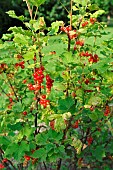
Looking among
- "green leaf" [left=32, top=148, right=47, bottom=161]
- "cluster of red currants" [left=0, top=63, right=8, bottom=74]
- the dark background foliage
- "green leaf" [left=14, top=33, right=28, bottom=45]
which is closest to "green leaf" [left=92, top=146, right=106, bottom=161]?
"green leaf" [left=32, top=148, right=47, bottom=161]

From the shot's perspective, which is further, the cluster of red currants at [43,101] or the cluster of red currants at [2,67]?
the cluster of red currants at [2,67]

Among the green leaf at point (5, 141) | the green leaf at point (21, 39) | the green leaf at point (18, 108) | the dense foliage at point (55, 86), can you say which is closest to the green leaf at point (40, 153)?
the dense foliage at point (55, 86)

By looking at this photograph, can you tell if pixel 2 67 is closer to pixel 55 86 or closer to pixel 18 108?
pixel 18 108

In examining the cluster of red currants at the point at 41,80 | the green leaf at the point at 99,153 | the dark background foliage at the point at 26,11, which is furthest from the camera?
the dark background foliage at the point at 26,11

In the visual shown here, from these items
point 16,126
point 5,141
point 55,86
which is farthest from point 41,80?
point 5,141

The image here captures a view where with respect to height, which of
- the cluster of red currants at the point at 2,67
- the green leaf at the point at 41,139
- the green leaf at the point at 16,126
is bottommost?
the green leaf at the point at 41,139

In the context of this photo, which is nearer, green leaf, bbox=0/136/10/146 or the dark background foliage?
green leaf, bbox=0/136/10/146

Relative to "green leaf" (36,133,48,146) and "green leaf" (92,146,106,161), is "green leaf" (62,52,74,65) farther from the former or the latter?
"green leaf" (92,146,106,161)

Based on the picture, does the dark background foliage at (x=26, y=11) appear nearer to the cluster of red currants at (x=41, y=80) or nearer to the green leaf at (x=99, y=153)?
the green leaf at (x=99, y=153)

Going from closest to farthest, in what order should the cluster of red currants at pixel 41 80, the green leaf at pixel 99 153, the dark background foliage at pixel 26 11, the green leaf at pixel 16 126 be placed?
the cluster of red currants at pixel 41 80, the green leaf at pixel 16 126, the green leaf at pixel 99 153, the dark background foliage at pixel 26 11

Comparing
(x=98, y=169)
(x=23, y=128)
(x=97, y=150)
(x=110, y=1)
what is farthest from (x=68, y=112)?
(x=110, y=1)

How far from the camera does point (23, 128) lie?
2750 millimetres

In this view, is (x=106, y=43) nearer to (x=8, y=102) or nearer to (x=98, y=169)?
(x=8, y=102)

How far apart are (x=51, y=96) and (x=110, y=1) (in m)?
21.6
